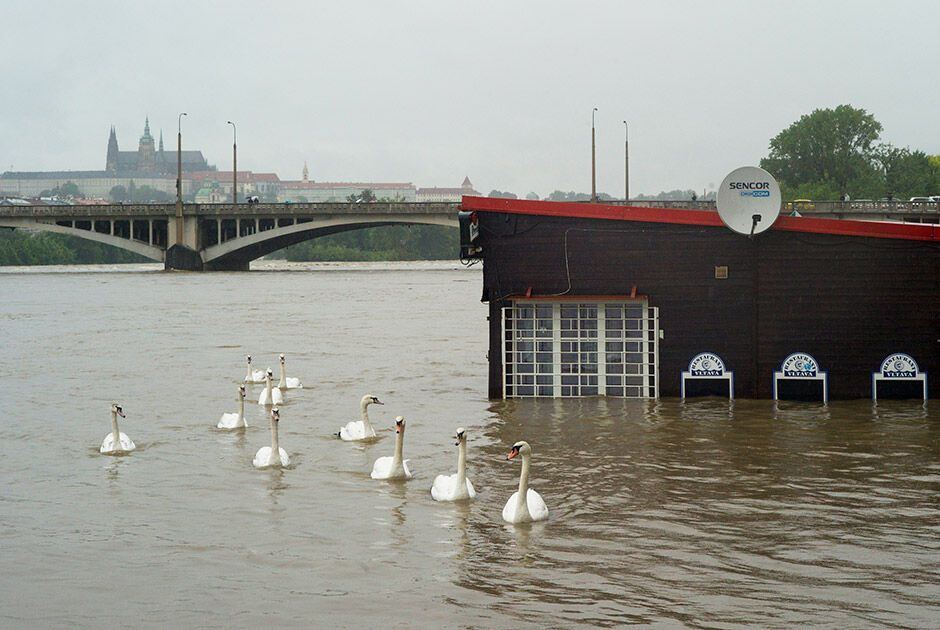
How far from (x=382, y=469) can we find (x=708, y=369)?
8.02 meters

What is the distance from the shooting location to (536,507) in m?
15.9

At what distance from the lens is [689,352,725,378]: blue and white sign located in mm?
24656

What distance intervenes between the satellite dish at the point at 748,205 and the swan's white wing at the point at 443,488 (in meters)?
8.78

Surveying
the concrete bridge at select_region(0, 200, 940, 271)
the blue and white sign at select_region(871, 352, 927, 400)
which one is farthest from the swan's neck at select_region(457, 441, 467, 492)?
the concrete bridge at select_region(0, 200, 940, 271)

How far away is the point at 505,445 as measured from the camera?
21484 mm

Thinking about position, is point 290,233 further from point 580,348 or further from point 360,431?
point 360,431

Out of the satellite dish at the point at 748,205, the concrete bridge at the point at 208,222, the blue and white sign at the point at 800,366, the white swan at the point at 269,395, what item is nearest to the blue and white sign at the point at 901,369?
the blue and white sign at the point at 800,366

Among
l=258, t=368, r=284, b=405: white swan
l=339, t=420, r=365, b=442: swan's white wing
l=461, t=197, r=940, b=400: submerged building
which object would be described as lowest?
l=339, t=420, r=365, b=442: swan's white wing

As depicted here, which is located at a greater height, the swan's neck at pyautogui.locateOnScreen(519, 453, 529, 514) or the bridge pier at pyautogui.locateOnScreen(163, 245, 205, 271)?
the bridge pier at pyautogui.locateOnScreen(163, 245, 205, 271)

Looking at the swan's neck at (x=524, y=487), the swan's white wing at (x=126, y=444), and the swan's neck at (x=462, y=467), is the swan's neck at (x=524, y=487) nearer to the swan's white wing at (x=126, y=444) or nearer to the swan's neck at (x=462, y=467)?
the swan's neck at (x=462, y=467)

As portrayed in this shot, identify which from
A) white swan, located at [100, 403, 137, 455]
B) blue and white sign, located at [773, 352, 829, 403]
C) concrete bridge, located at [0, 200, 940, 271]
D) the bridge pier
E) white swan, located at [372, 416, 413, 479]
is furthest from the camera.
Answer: the bridge pier

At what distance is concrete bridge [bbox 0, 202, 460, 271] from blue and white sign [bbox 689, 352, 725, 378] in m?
71.3

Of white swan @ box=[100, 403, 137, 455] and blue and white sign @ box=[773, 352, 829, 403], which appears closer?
white swan @ box=[100, 403, 137, 455]

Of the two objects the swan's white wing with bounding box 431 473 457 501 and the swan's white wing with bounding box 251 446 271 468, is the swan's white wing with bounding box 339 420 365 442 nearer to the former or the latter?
the swan's white wing with bounding box 251 446 271 468
